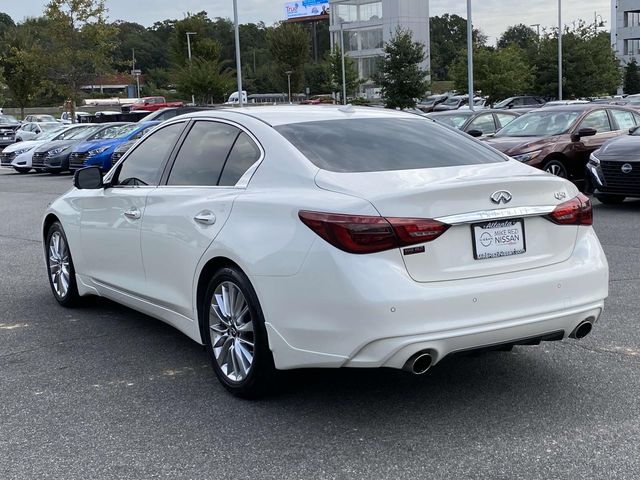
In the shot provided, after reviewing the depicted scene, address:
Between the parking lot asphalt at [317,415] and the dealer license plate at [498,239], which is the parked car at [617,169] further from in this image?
the dealer license plate at [498,239]

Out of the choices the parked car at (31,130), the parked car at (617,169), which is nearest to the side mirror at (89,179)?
the parked car at (617,169)

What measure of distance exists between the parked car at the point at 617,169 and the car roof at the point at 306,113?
7.84 meters

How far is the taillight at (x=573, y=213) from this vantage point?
4.47 metres

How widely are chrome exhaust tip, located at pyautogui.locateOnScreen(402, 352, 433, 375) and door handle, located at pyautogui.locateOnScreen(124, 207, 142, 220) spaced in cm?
232

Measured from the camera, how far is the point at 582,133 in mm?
14367

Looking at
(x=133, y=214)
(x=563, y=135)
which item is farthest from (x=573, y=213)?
(x=563, y=135)

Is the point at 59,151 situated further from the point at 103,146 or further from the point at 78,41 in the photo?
the point at 78,41

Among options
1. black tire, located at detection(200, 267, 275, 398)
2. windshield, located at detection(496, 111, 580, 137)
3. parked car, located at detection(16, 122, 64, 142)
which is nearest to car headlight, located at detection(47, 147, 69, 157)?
parked car, located at detection(16, 122, 64, 142)

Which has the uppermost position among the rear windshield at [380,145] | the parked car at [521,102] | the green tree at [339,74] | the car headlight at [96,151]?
the green tree at [339,74]

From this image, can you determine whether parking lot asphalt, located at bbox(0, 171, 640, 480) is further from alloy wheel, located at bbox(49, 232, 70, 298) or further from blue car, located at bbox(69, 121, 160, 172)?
blue car, located at bbox(69, 121, 160, 172)

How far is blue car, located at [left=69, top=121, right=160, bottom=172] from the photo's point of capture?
75.9 feet

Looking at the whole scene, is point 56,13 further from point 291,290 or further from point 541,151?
point 291,290

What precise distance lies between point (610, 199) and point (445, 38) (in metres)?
133

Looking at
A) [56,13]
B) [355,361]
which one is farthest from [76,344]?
[56,13]
